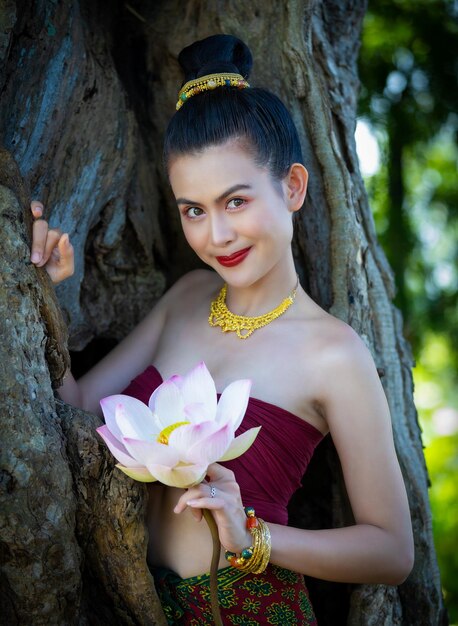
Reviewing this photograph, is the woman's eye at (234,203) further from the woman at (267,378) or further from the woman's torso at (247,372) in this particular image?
the woman's torso at (247,372)

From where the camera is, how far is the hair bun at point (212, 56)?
2.00m

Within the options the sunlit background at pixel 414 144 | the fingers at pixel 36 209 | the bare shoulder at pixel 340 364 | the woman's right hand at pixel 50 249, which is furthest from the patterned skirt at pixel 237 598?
the sunlit background at pixel 414 144

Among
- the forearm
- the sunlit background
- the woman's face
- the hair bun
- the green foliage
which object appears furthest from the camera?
the green foliage

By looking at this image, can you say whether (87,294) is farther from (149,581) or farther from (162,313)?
(149,581)

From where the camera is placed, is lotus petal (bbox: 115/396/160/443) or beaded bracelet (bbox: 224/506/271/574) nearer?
lotus petal (bbox: 115/396/160/443)

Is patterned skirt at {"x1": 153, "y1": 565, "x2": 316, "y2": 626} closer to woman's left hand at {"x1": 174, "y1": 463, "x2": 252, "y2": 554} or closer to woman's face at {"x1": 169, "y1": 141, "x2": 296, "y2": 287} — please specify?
woman's left hand at {"x1": 174, "y1": 463, "x2": 252, "y2": 554}

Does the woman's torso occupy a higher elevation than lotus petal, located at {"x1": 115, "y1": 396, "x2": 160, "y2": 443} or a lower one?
lower

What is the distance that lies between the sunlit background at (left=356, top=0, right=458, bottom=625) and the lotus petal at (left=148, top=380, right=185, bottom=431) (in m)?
1.60

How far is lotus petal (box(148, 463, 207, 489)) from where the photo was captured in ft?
4.48

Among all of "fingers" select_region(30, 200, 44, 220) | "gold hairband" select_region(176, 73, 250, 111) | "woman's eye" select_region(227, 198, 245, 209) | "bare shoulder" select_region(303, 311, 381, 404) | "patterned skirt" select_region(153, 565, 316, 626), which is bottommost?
"patterned skirt" select_region(153, 565, 316, 626)

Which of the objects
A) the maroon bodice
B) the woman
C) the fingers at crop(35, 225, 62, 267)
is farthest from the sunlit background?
the fingers at crop(35, 225, 62, 267)

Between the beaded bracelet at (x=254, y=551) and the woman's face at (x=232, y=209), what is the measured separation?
637 mm

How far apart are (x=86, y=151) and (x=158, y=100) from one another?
0.47 meters

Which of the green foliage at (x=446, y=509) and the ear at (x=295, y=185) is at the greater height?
the ear at (x=295, y=185)
